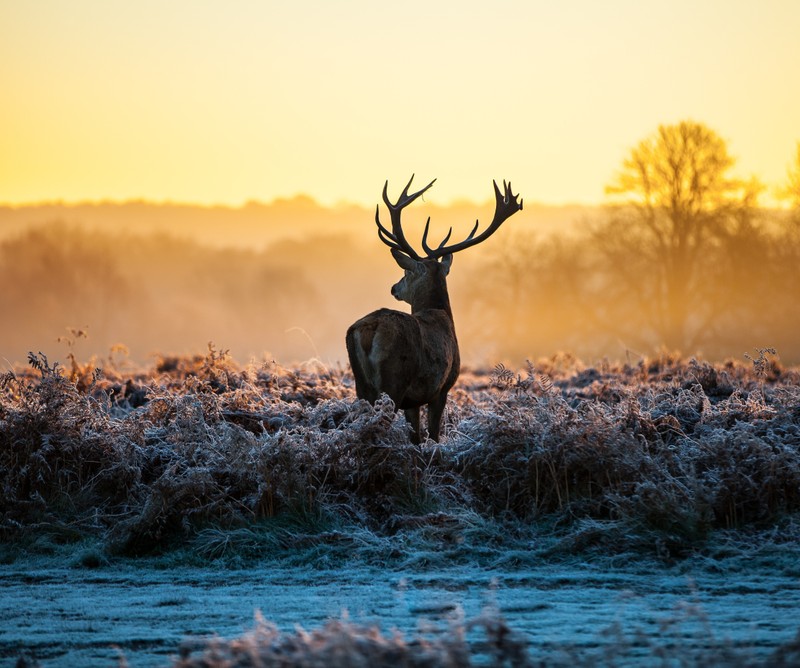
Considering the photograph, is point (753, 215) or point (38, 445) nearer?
point (38, 445)

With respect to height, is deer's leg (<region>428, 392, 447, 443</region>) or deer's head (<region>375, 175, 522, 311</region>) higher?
deer's head (<region>375, 175, 522, 311</region>)

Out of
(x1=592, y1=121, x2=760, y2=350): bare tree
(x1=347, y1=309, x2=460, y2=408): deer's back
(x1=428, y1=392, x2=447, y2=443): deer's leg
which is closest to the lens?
(x1=347, y1=309, x2=460, y2=408): deer's back

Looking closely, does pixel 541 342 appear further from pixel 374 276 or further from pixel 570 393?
pixel 570 393

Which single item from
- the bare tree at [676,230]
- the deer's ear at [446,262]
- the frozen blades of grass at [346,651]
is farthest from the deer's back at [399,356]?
the bare tree at [676,230]

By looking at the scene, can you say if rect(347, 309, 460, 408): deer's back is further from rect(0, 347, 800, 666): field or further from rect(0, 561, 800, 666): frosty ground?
rect(0, 561, 800, 666): frosty ground

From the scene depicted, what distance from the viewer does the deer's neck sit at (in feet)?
42.1

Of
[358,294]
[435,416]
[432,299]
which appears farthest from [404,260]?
[358,294]

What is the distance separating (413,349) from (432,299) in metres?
1.77

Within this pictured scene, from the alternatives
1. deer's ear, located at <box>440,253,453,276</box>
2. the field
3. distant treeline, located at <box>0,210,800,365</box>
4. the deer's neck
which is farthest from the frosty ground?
distant treeline, located at <box>0,210,800,365</box>

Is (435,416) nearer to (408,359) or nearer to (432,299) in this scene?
(408,359)

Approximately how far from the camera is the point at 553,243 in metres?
48.5

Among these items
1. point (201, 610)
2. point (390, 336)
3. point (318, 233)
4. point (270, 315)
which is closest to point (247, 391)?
point (390, 336)

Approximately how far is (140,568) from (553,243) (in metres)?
40.8

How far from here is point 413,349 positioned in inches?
440
